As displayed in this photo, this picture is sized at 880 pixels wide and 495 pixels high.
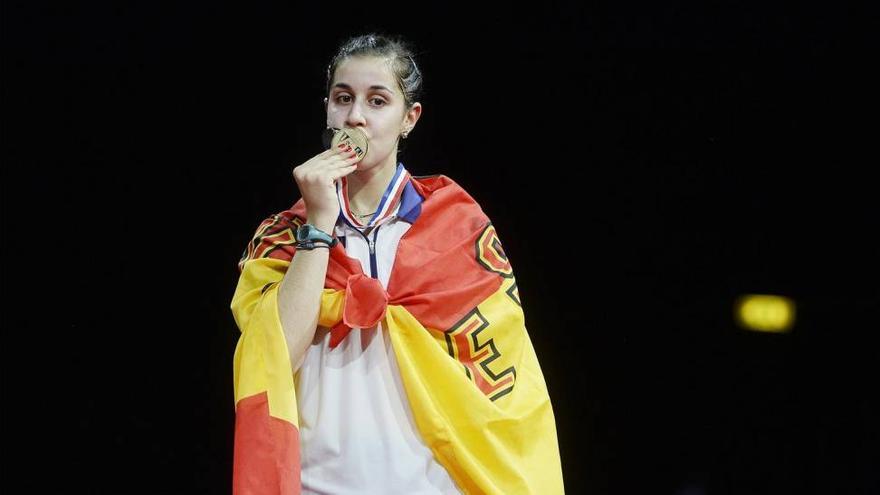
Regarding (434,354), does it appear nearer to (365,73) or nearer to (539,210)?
(365,73)

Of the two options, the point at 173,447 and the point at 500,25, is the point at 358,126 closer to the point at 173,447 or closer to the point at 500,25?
the point at 500,25

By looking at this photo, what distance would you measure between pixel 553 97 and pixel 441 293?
1.15 meters

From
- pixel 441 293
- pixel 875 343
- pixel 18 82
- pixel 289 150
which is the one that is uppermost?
pixel 18 82

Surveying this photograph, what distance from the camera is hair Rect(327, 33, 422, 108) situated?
1.76 meters

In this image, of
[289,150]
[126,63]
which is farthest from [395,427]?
[126,63]

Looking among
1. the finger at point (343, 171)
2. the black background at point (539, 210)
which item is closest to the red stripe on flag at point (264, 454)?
the finger at point (343, 171)

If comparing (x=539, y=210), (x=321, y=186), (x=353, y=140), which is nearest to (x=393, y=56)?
(x=353, y=140)

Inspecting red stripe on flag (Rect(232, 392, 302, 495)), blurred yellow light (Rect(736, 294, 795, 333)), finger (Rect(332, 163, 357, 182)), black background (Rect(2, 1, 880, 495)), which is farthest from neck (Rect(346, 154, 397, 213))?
blurred yellow light (Rect(736, 294, 795, 333))

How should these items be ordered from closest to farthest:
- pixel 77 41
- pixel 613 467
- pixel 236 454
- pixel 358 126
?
pixel 236 454 < pixel 358 126 < pixel 77 41 < pixel 613 467

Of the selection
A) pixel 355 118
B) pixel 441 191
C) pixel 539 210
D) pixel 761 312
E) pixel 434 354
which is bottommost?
pixel 761 312

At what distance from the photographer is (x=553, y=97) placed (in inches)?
104

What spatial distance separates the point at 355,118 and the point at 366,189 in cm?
13

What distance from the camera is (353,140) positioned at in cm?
167

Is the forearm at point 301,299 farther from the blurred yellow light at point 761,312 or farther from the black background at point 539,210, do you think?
the blurred yellow light at point 761,312
